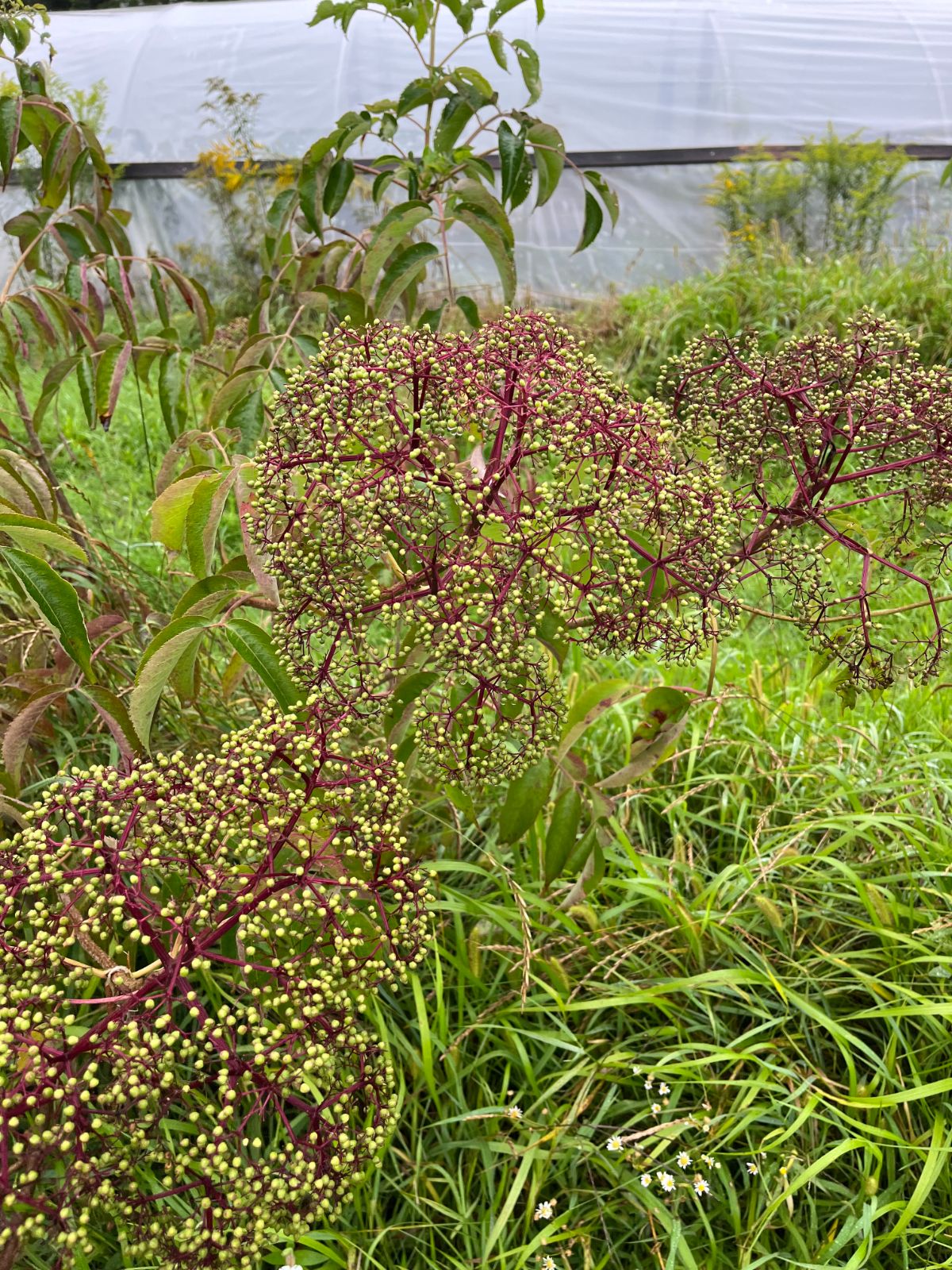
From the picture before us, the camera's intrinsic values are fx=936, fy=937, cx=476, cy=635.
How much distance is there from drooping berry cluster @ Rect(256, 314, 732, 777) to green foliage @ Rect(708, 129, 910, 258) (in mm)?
7250

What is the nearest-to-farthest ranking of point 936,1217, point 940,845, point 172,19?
point 936,1217, point 940,845, point 172,19

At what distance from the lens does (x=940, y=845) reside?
2045 millimetres

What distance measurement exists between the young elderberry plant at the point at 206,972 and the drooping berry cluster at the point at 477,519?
145mm

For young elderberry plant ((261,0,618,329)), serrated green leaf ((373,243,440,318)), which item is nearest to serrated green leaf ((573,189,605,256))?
young elderberry plant ((261,0,618,329))

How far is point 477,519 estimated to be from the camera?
1.03 meters

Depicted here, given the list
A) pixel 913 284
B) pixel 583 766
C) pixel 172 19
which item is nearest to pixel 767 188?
pixel 913 284

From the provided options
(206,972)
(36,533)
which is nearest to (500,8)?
(36,533)

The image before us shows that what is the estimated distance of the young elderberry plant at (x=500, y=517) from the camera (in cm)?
104

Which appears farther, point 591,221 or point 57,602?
point 591,221

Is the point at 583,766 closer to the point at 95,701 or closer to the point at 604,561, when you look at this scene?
the point at 604,561

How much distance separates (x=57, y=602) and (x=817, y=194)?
351 inches

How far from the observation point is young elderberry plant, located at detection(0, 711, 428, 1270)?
2.80 ft

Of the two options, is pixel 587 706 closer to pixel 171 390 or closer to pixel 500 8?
pixel 171 390

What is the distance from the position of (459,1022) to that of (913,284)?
19.1ft
